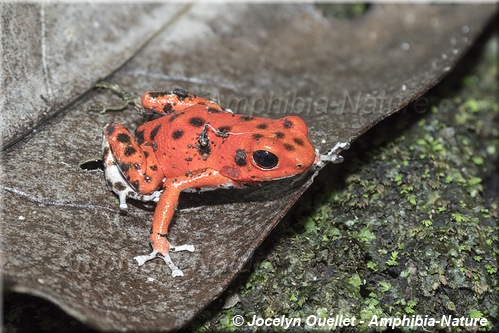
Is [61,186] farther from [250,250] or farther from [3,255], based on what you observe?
[250,250]

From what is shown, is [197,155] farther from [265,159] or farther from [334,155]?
[334,155]

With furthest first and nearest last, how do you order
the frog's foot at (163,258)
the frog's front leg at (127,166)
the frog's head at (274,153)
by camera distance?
1. the frog's front leg at (127,166)
2. the frog's head at (274,153)
3. the frog's foot at (163,258)

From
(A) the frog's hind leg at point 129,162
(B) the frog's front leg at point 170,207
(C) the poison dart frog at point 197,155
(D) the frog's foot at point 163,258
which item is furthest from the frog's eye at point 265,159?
(D) the frog's foot at point 163,258

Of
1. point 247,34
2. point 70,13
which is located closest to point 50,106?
point 70,13

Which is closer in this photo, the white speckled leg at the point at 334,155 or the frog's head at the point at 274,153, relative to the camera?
the frog's head at the point at 274,153

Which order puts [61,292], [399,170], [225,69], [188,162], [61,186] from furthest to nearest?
1. [225,69]
2. [399,170]
3. [188,162]
4. [61,186]
5. [61,292]

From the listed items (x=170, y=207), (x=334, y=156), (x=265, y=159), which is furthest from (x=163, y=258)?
(x=334, y=156)

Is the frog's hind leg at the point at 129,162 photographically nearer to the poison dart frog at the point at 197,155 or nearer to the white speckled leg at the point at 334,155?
the poison dart frog at the point at 197,155

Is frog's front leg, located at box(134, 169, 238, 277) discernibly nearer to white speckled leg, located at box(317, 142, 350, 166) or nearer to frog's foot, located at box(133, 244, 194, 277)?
frog's foot, located at box(133, 244, 194, 277)
